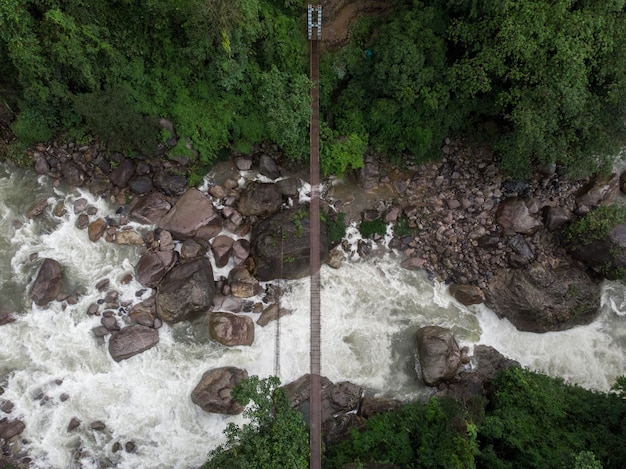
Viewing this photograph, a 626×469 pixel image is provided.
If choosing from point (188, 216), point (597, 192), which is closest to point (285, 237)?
point (188, 216)

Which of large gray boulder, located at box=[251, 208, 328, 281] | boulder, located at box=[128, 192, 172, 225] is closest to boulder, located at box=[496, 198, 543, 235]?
large gray boulder, located at box=[251, 208, 328, 281]

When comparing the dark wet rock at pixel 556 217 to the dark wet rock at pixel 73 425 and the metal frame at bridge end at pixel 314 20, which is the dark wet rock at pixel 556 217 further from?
the dark wet rock at pixel 73 425

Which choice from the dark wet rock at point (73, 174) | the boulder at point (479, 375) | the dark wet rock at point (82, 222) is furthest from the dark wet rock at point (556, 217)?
the dark wet rock at point (73, 174)

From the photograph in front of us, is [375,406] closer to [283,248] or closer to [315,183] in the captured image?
[283,248]

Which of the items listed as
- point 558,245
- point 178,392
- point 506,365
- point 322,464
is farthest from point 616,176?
point 178,392

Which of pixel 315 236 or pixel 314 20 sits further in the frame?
pixel 314 20

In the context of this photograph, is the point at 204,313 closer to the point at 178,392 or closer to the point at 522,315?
the point at 178,392

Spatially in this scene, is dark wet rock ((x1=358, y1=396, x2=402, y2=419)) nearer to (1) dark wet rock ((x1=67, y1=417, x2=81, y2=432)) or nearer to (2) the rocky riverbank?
(2) the rocky riverbank
